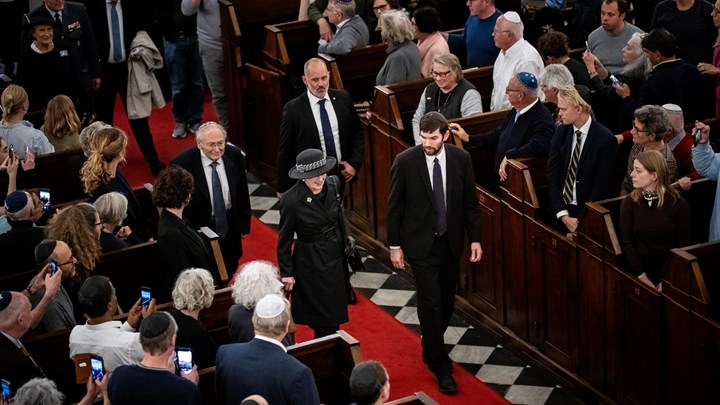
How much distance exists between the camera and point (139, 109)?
34.4 feet

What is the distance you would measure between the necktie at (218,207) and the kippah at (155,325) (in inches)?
94.7

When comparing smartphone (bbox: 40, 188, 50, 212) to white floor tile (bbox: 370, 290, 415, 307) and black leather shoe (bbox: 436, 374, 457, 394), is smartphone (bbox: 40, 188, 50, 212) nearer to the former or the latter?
white floor tile (bbox: 370, 290, 415, 307)

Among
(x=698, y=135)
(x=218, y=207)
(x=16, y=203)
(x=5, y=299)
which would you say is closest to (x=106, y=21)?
(x=218, y=207)

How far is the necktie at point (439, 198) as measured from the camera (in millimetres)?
7145

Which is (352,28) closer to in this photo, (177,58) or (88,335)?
(177,58)

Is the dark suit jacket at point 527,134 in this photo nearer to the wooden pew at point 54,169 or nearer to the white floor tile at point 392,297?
the white floor tile at point 392,297

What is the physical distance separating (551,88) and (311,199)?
1924 mm

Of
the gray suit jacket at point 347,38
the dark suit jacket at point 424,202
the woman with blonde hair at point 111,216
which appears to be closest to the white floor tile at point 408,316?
the dark suit jacket at point 424,202

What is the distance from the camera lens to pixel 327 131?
27.2 feet

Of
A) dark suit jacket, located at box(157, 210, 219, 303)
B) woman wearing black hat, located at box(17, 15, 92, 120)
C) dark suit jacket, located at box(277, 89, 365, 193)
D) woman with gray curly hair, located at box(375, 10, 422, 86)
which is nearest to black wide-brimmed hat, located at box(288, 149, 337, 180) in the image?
dark suit jacket, located at box(157, 210, 219, 303)

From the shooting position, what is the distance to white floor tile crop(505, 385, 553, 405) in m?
7.32

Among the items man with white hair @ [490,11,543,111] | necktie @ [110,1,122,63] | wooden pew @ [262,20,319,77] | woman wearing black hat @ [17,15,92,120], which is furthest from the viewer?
necktie @ [110,1,122,63]

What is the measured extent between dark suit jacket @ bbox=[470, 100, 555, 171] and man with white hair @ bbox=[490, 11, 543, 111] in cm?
74

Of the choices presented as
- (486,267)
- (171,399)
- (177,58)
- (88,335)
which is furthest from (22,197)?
(177,58)
